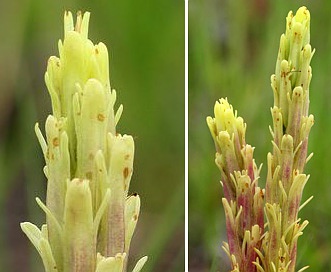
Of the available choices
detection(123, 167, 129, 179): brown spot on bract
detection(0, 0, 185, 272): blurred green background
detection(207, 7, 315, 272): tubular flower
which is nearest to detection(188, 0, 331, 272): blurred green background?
detection(0, 0, 185, 272): blurred green background

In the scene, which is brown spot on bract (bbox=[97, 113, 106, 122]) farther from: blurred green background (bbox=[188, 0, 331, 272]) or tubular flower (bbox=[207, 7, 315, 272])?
blurred green background (bbox=[188, 0, 331, 272])

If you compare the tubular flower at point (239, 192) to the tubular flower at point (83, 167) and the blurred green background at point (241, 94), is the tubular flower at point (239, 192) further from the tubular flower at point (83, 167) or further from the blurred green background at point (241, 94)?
the tubular flower at point (83, 167)

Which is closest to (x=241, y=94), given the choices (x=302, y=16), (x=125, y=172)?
(x=302, y=16)

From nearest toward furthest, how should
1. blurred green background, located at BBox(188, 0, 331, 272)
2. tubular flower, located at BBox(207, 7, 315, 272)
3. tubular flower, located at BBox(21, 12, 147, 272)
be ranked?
tubular flower, located at BBox(21, 12, 147, 272) → tubular flower, located at BBox(207, 7, 315, 272) → blurred green background, located at BBox(188, 0, 331, 272)

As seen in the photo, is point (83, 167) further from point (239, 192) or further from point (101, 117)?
point (239, 192)

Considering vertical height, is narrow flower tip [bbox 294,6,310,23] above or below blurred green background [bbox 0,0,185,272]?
above

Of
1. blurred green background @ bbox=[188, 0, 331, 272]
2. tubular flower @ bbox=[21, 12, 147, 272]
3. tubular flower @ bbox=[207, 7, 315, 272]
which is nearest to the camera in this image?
tubular flower @ bbox=[21, 12, 147, 272]

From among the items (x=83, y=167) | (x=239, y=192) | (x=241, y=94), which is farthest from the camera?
(x=241, y=94)
